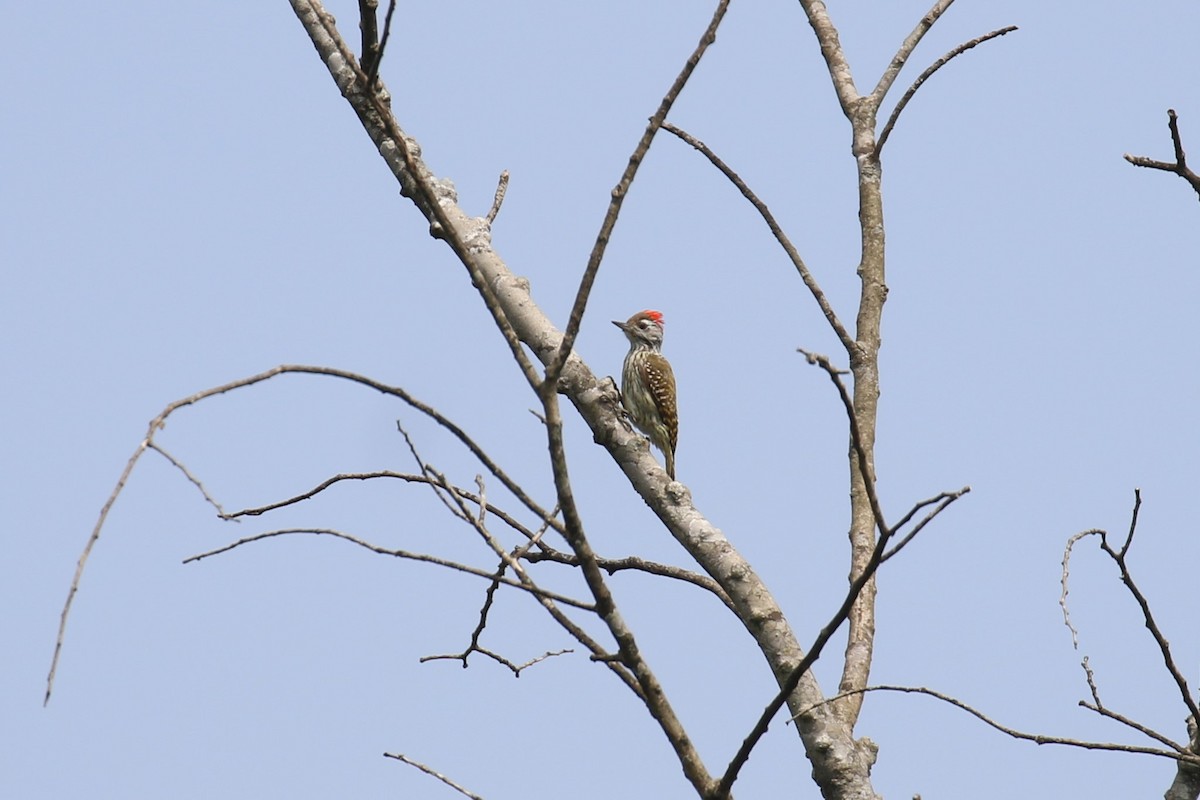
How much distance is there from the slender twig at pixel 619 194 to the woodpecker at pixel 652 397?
6994mm

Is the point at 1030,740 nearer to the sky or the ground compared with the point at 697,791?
nearer to the sky

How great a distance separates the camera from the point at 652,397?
1032 cm

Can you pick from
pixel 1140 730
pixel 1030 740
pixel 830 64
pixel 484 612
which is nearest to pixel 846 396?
pixel 1030 740

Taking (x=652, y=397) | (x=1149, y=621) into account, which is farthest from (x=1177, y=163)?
(x=652, y=397)

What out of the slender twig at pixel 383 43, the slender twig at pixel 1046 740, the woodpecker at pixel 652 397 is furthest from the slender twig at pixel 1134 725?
the woodpecker at pixel 652 397

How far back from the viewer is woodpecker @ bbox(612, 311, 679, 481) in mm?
10273

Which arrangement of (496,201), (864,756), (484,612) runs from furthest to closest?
1. (496,201)
2. (484,612)
3. (864,756)

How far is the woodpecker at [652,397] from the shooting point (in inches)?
404

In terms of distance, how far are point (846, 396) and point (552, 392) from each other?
2.12 ft

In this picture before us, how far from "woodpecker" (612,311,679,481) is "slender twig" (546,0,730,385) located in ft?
22.9

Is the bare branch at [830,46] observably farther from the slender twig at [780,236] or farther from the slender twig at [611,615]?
the slender twig at [611,615]

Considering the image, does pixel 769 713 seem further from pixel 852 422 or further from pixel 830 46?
pixel 830 46

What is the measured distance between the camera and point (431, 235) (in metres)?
5.14

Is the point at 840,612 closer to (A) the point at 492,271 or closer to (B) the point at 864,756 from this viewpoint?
(B) the point at 864,756
